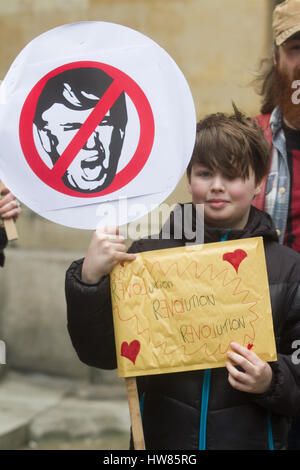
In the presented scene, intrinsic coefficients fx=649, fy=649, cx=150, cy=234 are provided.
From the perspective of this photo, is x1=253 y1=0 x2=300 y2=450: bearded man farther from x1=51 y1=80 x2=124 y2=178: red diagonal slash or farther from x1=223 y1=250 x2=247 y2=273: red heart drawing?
x1=51 y1=80 x2=124 y2=178: red diagonal slash

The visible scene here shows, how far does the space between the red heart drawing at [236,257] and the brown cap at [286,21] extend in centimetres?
83

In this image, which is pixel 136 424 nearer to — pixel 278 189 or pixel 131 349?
pixel 131 349

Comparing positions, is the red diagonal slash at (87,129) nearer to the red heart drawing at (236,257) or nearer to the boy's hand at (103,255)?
the boy's hand at (103,255)

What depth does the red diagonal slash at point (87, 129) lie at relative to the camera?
1738 millimetres

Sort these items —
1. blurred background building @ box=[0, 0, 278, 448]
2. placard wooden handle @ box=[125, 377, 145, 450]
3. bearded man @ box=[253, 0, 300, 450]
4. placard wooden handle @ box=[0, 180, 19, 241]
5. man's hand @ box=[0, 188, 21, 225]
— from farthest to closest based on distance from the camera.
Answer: blurred background building @ box=[0, 0, 278, 448] < bearded man @ box=[253, 0, 300, 450] < man's hand @ box=[0, 188, 21, 225] < placard wooden handle @ box=[0, 180, 19, 241] < placard wooden handle @ box=[125, 377, 145, 450]

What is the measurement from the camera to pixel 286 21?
2.13 meters

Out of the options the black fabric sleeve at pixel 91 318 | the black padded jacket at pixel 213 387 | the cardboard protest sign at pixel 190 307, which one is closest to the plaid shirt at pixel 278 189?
the black padded jacket at pixel 213 387

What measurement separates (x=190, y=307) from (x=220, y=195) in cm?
32

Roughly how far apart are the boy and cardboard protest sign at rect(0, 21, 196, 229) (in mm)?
117

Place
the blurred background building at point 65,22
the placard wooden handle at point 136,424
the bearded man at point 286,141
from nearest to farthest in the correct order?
the placard wooden handle at point 136,424 < the bearded man at point 286,141 < the blurred background building at point 65,22

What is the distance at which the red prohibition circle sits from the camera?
174cm

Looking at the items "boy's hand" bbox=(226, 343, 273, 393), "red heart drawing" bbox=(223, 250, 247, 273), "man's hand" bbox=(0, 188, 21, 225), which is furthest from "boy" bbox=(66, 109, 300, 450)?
"man's hand" bbox=(0, 188, 21, 225)

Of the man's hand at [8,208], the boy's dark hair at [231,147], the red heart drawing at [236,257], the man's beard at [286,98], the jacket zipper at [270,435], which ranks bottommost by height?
the jacket zipper at [270,435]

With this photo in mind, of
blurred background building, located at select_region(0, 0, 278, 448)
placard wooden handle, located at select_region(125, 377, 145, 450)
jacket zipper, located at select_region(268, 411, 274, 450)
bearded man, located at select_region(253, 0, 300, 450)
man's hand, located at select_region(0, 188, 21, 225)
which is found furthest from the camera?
blurred background building, located at select_region(0, 0, 278, 448)
